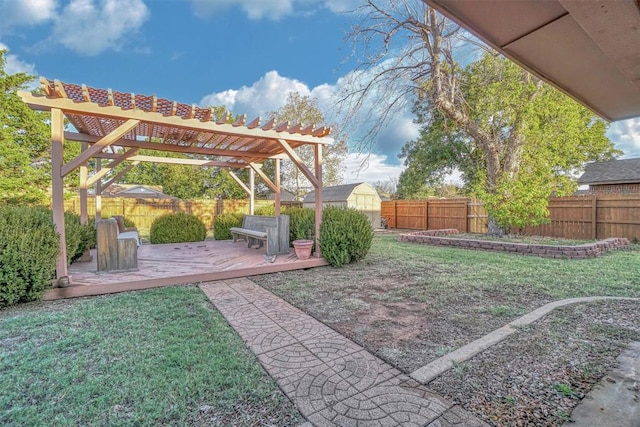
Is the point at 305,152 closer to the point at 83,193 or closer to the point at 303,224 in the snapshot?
the point at 303,224

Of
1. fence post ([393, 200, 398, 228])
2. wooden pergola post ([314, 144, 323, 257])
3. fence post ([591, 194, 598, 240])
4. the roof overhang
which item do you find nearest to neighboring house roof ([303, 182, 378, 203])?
fence post ([393, 200, 398, 228])

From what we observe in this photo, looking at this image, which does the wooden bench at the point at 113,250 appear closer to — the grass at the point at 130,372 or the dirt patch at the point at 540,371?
the grass at the point at 130,372

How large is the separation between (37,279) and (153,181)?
1185 inches

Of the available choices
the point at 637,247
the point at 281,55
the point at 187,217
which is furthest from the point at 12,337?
the point at 637,247

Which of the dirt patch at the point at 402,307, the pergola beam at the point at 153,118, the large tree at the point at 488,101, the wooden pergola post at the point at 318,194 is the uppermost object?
the large tree at the point at 488,101

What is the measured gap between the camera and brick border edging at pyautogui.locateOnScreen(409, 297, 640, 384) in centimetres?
217

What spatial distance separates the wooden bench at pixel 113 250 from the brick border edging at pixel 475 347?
5095 millimetres

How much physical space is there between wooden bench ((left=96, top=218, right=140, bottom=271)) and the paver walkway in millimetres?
2911

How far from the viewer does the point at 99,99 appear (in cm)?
448

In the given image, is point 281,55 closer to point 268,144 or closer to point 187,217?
point 268,144

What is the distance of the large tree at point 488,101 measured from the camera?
8891mm

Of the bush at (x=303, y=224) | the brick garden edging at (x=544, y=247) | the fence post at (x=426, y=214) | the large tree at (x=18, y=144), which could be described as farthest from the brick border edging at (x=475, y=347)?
the large tree at (x=18, y=144)

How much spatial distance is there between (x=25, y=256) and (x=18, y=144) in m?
13.7

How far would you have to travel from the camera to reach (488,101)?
953cm
